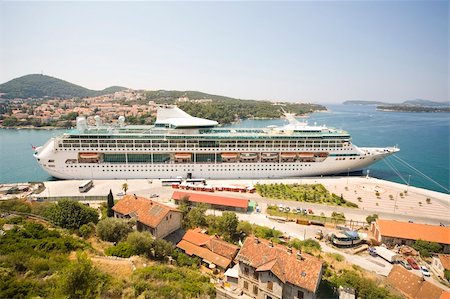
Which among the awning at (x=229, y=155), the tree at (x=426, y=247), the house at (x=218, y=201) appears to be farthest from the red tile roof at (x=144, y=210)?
the tree at (x=426, y=247)

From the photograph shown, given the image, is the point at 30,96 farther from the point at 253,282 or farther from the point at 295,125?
the point at 253,282

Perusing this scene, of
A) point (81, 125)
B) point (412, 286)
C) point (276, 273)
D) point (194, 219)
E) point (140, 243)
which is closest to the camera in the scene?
point (276, 273)

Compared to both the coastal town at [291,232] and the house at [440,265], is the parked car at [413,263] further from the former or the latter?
the house at [440,265]

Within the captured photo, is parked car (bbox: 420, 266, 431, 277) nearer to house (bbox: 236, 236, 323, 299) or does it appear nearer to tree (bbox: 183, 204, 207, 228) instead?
house (bbox: 236, 236, 323, 299)

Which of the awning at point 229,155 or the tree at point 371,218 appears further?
the awning at point 229,155

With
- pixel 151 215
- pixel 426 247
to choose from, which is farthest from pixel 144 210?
pixel 426 247

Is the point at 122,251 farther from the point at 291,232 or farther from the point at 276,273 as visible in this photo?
the point at 291,232

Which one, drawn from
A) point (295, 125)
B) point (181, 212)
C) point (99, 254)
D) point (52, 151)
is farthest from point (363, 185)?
point (52, 151)
